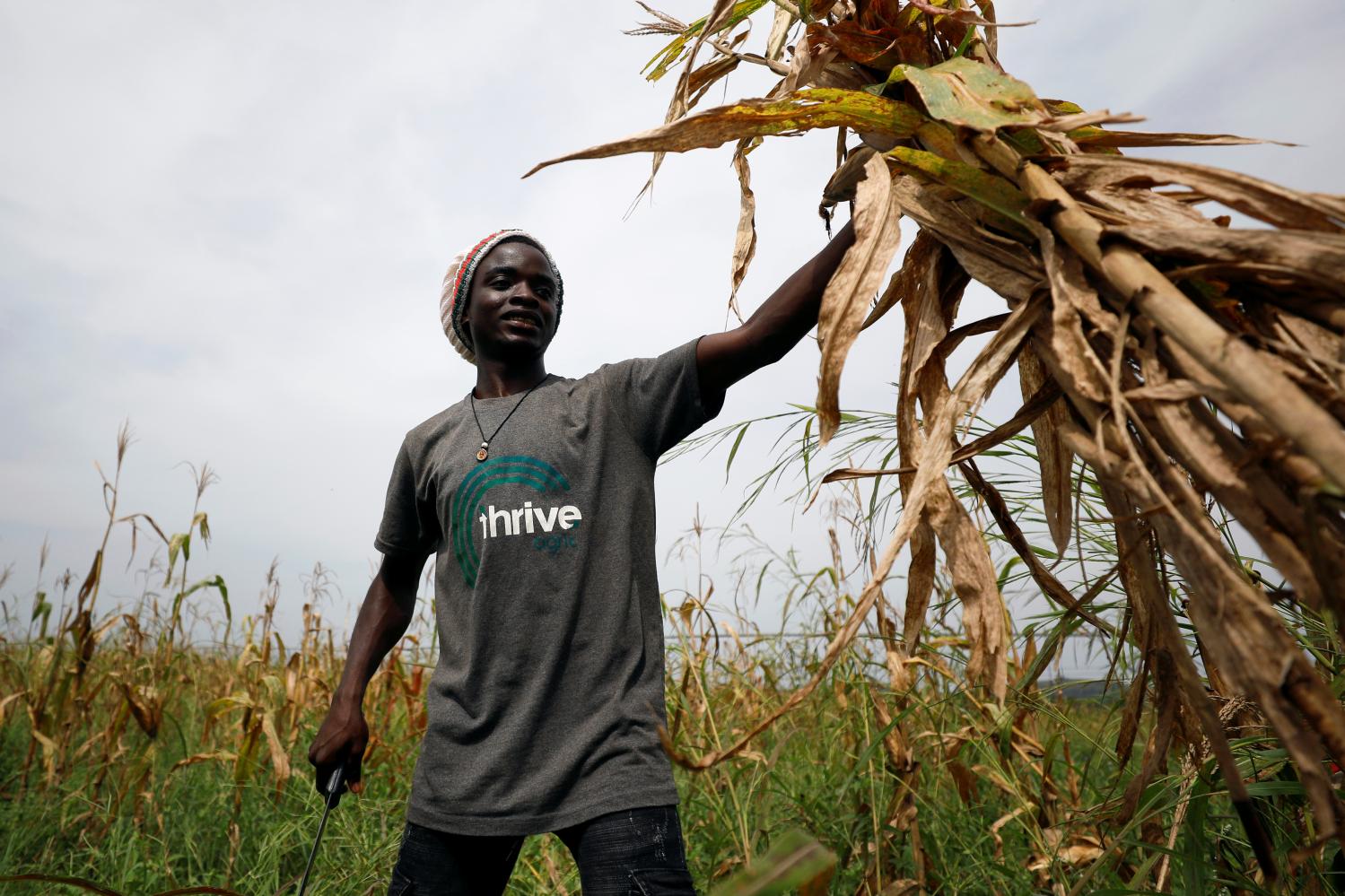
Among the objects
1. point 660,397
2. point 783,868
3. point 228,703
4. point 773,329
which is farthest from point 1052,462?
point 228,703

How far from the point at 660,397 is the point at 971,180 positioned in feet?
3.26

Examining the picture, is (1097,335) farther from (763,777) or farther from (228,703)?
(228,703)

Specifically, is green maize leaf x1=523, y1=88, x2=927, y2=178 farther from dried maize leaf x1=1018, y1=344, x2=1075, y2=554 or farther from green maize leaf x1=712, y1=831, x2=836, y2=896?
green maize leaf x1=712, y1=831, x2=836, y2=896

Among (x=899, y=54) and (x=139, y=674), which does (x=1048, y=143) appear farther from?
(x=139, y=674)

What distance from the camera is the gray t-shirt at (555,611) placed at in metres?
1.60

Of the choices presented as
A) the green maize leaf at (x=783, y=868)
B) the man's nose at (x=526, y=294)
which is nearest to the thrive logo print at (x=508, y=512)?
the man's nose at (x=526, y=294)

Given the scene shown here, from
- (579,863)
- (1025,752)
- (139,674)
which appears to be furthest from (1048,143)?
(139,674)

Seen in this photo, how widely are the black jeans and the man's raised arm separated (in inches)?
31.8

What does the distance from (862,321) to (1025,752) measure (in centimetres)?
155

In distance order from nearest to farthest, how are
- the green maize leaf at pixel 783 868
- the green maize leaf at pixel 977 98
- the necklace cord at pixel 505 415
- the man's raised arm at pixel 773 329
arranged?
the green maize leaf at pixel 783 868
the green maize leaf at pixel 977 98
the man's raised arm at pixel 773 329
the necklace cord at pixel 505 415

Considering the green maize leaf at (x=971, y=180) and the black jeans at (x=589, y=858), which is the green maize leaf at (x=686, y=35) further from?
the black jeans at (x=589, y=858)

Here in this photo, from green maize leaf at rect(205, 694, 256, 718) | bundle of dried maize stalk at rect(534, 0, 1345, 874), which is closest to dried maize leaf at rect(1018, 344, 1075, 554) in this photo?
bundle of dried maize stalk at rect(534, 0, 1345, 874)

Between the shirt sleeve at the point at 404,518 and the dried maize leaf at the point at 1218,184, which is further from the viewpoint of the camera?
the shirt sleeve at the point at 404,518

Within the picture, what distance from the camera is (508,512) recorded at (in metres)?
1.81
